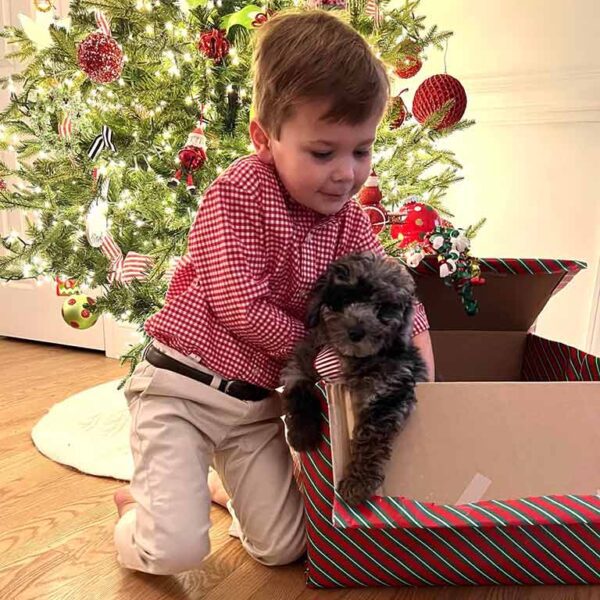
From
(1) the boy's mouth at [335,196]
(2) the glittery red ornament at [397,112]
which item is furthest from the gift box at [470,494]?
(2) the glittery red ornament at [397,112]

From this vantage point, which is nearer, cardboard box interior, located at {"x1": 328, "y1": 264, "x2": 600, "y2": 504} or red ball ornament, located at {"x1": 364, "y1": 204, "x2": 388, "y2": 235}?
cardboard box interior, located at {"x1": 328, "y1": 264, "x2": 600, "y2": 504}

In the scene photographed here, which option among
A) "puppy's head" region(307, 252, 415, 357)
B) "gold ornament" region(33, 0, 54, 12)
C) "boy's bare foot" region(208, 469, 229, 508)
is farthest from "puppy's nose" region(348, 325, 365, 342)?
"gold ornament" region(33, 0, 54, 12)

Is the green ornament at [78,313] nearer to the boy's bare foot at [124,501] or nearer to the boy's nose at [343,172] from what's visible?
the boy's bare foot at [124,501]

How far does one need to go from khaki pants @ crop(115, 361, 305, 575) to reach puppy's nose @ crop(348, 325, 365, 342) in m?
0.25

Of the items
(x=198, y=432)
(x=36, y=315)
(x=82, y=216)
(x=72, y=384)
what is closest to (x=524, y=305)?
(x=198, y=432)

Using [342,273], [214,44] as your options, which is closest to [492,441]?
[342,273]

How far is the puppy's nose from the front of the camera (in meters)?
0.76

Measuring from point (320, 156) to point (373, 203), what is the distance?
556mm

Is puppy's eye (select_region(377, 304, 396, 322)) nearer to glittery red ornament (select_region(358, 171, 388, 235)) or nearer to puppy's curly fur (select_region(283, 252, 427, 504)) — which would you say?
puppy's curly fur (select_region(283, 252, 427, 504))

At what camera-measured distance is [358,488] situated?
2.50ft

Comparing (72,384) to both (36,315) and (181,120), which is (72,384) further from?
(181,120)

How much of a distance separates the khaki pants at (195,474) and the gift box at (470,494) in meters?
0.11

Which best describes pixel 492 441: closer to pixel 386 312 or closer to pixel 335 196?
pixel 386 312

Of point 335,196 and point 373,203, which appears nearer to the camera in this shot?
point 335,196
